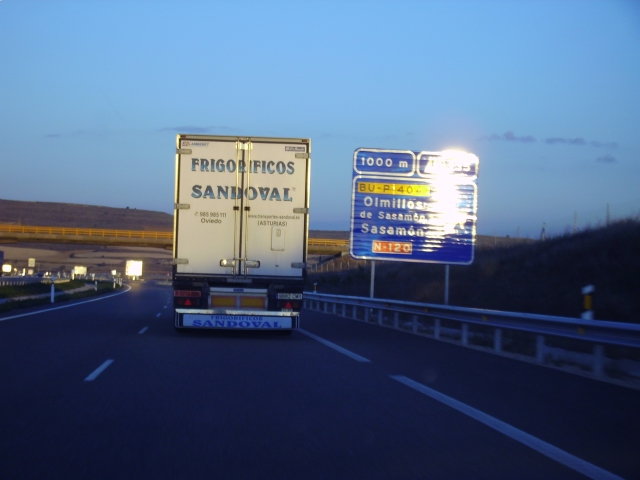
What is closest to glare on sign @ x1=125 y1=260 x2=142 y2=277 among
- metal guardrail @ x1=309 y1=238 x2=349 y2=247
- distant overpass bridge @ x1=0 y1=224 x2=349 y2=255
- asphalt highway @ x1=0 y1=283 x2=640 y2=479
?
distant overpass bridge @ x1=0 y1=224 x2=349 y2=255

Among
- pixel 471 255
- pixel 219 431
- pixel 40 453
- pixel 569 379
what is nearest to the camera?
pixel 40 453

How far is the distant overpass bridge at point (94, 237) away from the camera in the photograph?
6573 centimetres

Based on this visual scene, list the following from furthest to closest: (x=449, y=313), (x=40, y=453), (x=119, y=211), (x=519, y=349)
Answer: (x=119, y=211), (x=449, y=313), (x=519, y=349), (x=40, y=453)

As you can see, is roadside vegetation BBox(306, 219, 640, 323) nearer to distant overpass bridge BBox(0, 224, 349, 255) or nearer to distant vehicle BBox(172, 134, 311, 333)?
distant vehicle BBox(172, 134, 311, 333)

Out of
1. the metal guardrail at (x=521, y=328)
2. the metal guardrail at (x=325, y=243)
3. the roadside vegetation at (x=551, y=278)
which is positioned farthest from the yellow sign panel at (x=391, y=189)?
the metal guardrail at (x=325, y=243)

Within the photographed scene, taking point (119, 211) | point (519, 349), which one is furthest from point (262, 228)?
point (119, 211)

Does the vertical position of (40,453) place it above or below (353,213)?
below

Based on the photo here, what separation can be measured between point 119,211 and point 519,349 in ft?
325

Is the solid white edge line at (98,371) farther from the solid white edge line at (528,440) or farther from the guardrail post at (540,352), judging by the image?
the guardrail post at (540,352)

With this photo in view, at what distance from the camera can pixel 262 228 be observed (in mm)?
17047

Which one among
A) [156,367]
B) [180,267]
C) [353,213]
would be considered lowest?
[156,367]

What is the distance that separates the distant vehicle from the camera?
16953 millimetres

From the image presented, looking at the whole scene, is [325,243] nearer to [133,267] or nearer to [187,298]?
[133,267]

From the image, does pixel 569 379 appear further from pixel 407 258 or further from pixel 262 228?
pixel 407 258
